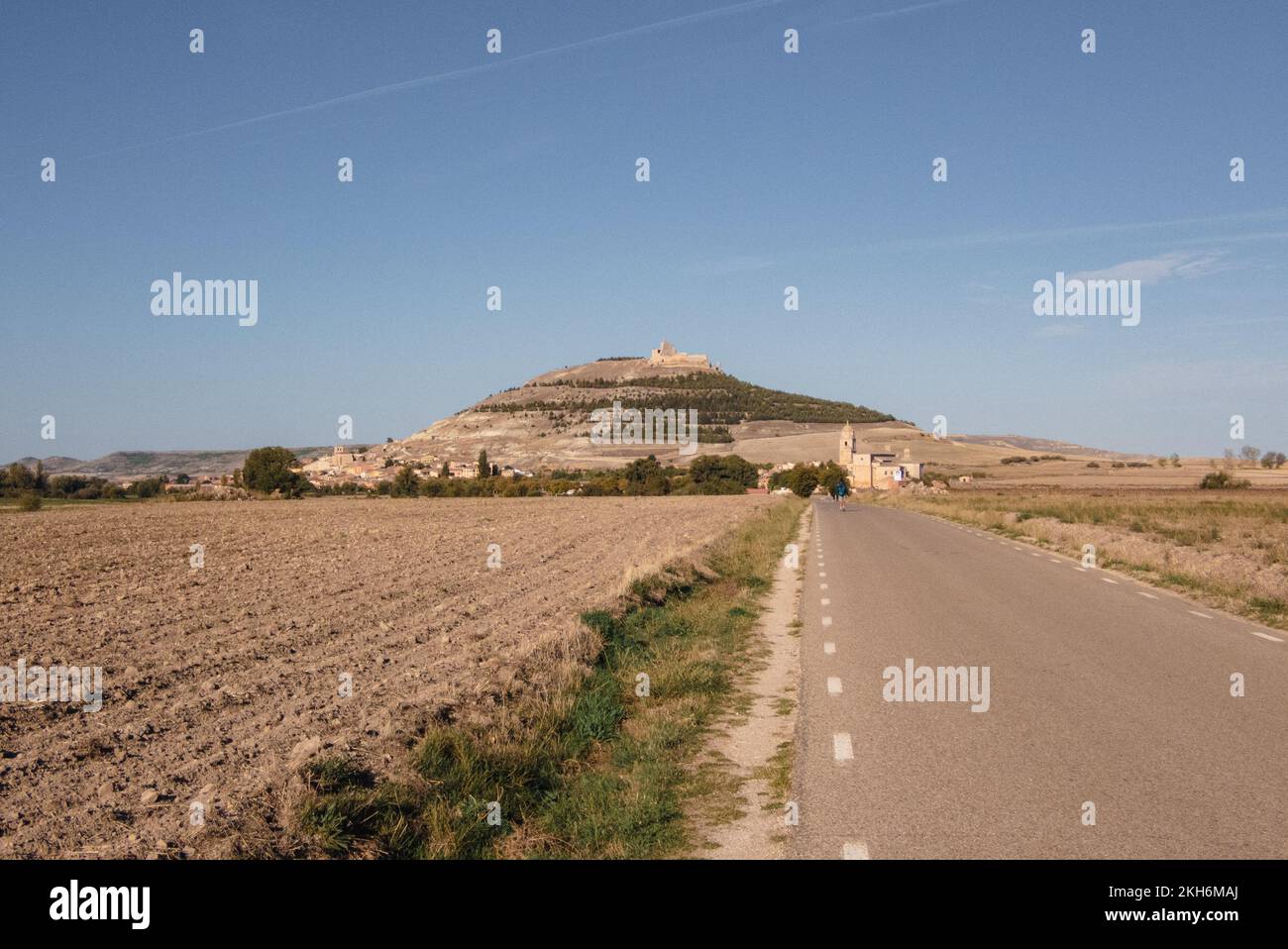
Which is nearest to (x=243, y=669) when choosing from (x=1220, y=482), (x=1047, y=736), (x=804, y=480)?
(x=1047, y=736)

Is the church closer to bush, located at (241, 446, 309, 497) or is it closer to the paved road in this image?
bush, located at (241, 446, 309, 497)

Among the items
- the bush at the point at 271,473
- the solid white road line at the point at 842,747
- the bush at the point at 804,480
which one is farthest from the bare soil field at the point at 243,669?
the bush at the point at 271,473

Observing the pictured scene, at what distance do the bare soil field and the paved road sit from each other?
3012 millimetres

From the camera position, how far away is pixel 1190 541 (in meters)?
32.9

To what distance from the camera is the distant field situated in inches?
704

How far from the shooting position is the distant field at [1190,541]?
58.7ft

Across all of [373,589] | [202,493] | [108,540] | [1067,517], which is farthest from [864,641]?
[202,493]

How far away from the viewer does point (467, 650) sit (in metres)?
11.5

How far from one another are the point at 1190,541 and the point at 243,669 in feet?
102

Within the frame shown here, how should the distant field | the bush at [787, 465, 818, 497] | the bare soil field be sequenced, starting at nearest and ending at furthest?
1. the bare soil field
2. the distant field
3. the bush at [787, 465, 818, 497]

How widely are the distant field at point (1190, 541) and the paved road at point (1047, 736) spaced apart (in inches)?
84.5

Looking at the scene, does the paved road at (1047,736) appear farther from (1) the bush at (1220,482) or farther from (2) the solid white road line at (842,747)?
(1) the bush at (1220,482)

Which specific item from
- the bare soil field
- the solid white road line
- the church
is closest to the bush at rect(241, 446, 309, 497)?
the church

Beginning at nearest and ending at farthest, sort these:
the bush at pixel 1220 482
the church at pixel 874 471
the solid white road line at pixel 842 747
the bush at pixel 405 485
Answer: the solid white road line at pixel 842 747, the bush at pixel 1220 482, the bush at pixel 405 485, the church at pixel 874 471
